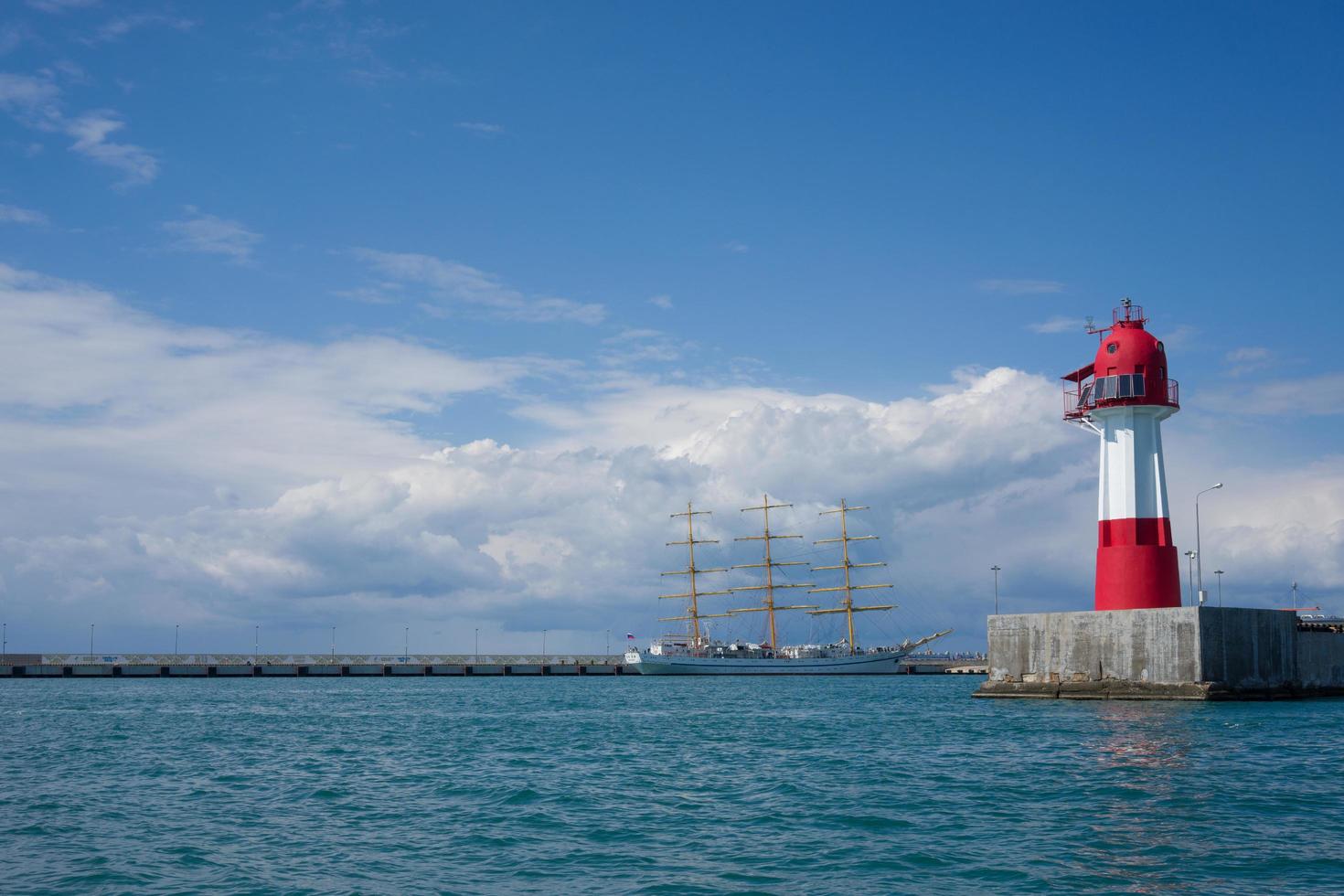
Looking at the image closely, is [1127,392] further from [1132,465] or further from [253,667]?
[253,667]

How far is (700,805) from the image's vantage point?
2197 cm

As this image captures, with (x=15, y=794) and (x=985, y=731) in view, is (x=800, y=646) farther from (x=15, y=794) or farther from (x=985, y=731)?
(x=15, y=794)

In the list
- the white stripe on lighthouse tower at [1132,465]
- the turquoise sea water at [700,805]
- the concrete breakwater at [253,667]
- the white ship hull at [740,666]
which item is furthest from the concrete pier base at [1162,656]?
the concrete breakwater at [253,667]

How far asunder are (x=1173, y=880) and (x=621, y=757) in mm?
18155

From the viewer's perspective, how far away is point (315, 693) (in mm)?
78312

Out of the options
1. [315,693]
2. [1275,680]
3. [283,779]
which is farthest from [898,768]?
[315,693]

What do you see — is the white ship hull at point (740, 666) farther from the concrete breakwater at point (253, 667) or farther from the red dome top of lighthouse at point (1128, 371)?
the red dome top of lighthouse at point (1128, 371)

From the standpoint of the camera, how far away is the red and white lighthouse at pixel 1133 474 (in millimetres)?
43938

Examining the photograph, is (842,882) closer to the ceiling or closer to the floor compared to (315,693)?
closer to the ceiling

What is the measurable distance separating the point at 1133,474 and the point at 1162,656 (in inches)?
279

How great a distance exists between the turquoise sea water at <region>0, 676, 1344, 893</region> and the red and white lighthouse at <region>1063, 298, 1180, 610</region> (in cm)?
490

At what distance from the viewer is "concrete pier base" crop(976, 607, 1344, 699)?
42.3 metres

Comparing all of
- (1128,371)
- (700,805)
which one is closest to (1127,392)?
(1128,371)

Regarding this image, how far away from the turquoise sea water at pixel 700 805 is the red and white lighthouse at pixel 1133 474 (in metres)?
4.90
